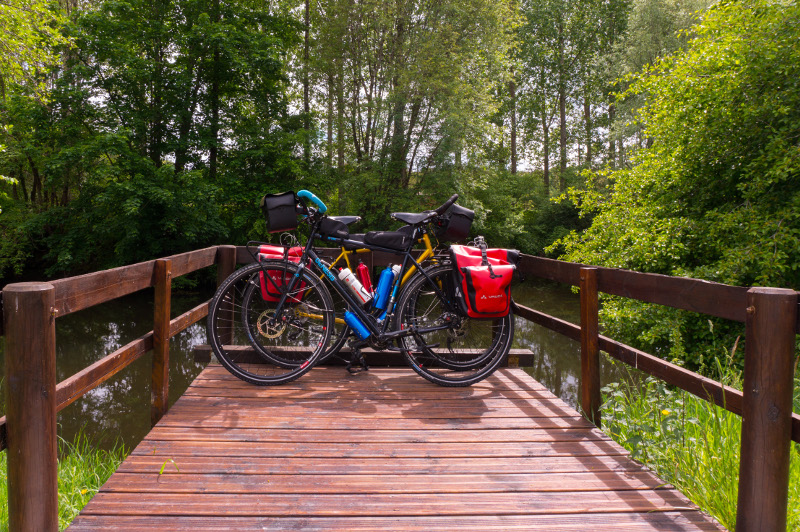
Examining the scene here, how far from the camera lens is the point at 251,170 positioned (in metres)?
16.0

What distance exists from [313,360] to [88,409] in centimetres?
585

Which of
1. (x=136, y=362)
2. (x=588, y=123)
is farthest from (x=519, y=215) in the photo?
(x=136, y=362)

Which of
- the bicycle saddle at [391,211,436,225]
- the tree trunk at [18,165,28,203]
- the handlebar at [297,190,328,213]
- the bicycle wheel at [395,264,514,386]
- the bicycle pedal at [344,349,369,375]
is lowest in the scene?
the bicycle pedal at [344,349,369,375]

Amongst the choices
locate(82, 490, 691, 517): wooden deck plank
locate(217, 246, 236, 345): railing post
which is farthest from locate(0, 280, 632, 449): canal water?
locate(82, 490, 691, 517): wooden deck plank

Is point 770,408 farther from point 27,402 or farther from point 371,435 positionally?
point 27,402

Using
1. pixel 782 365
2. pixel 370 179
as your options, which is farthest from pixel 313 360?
pixel 370 179

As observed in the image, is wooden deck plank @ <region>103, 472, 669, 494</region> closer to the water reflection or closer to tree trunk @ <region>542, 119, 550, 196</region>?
the water reflection

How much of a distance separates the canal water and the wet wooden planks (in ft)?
10.00

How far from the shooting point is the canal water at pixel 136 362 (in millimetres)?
7164

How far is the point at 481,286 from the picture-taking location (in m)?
3.22

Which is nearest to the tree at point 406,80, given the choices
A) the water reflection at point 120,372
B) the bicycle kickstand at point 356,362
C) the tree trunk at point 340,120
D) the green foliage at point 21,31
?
the tree trunk at point 340,120

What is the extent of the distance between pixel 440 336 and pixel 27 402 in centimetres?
247

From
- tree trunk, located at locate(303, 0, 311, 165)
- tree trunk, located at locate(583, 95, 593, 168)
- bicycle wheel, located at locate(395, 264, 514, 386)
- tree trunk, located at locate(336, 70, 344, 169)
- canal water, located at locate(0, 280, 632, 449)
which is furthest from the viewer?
tree trunk, located at locate(583, 95, 593, 168)

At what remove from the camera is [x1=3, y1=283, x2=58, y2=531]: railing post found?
1.60 metres
